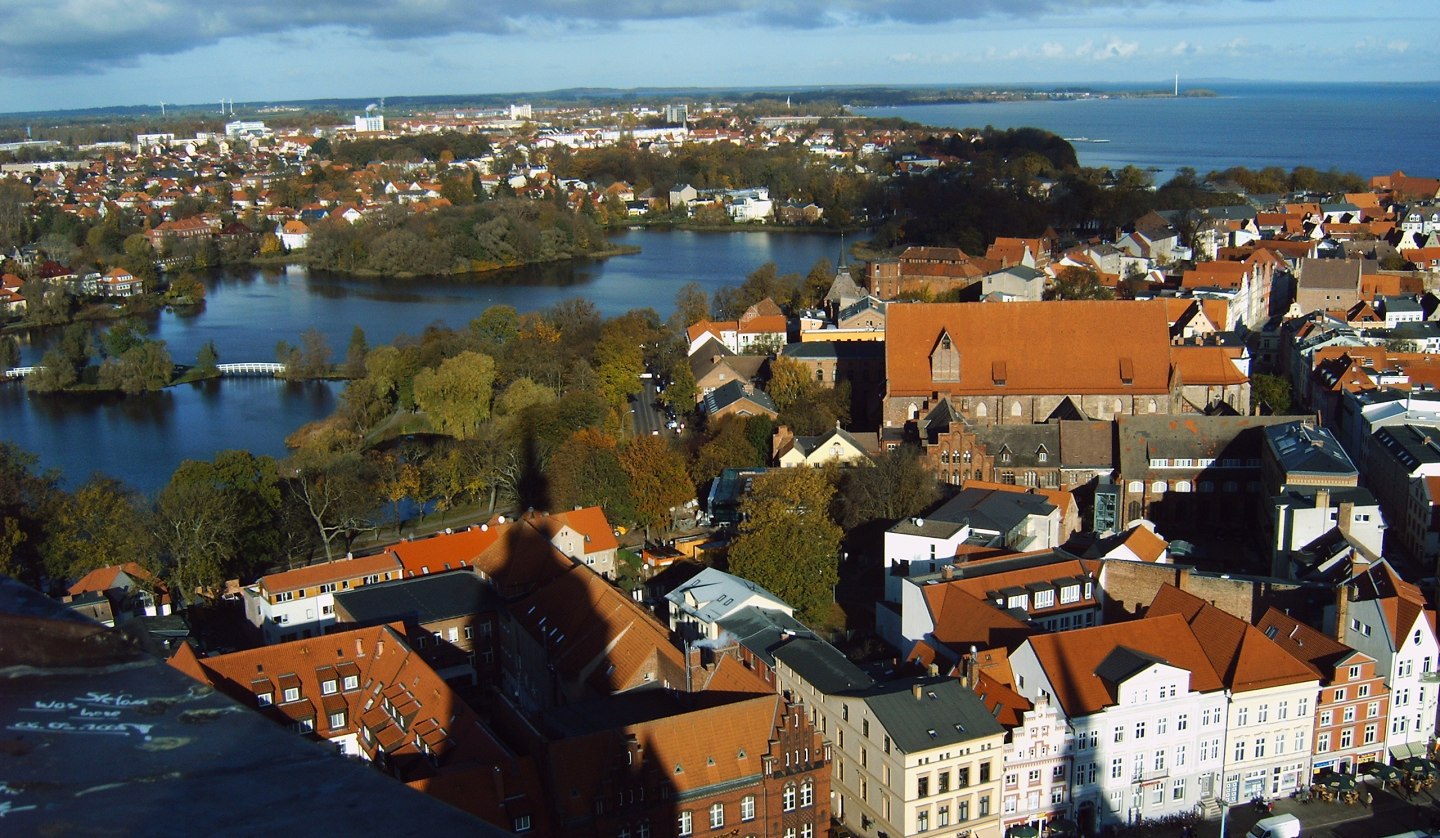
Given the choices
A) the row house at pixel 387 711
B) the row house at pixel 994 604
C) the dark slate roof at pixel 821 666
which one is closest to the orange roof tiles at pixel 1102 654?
the row house at pixel 994 604

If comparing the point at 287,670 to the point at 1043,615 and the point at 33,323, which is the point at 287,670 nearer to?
the point at 1043,615

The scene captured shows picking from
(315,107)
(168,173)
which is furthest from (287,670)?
(315,107)

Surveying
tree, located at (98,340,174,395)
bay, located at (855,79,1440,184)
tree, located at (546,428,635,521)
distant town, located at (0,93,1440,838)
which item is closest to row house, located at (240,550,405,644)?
distant town, located at (0,93,1440,838)

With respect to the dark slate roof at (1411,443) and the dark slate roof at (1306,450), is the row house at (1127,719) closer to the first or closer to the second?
the dark slate roof at (1306,450)

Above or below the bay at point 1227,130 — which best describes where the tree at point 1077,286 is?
below

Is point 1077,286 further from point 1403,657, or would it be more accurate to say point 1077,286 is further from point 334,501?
point 1403,657

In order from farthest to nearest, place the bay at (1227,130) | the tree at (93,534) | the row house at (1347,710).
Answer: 1. the bay at (1227,130)
2. the tree at (93,534)
3. the row house at (1347,710)

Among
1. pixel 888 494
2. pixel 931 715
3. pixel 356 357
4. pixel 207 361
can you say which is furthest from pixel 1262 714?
pixel 207 361
